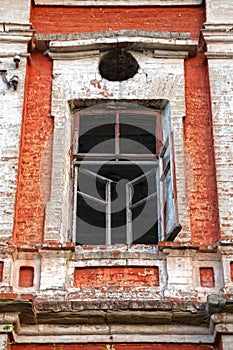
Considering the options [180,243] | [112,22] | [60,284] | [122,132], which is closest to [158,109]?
[122,132]

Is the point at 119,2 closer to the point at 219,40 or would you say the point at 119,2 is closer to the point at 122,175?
the point at 219,40

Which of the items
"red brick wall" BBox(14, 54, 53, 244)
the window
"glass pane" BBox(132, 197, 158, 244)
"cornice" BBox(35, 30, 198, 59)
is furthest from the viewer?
"cornice" BBox(35, 30, 198, 59)

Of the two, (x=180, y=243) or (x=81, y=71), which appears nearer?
(x=180, y=243)

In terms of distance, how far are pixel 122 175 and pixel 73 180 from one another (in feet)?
1.94

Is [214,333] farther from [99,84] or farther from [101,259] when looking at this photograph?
[99,84]

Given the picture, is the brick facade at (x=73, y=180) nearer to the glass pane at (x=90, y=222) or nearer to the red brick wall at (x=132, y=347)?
the red brick wall at (x=132, y=347)

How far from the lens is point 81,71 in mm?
9453

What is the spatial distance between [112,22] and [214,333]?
4.09m

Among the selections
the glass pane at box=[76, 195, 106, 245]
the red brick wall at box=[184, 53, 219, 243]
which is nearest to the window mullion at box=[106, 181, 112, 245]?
the glass pane at box=[76, 195, 106, 245]

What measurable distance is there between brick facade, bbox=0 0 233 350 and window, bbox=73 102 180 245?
0.51ft

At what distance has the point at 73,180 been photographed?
891cm

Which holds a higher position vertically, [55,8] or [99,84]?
[55,8]

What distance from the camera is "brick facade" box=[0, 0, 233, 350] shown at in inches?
298

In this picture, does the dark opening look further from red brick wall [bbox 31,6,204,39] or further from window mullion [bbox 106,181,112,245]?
window mullion [bbox 106,181,112,245]
